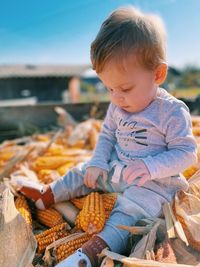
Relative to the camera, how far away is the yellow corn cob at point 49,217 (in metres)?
1.95

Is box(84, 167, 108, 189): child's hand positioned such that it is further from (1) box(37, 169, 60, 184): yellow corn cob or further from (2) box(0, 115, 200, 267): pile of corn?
(1) box(37, 169, 60, 184): yellow corn cob

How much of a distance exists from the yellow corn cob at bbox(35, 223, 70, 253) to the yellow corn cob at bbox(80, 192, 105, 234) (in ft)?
0.46

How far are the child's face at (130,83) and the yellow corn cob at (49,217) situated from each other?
675 millimetres

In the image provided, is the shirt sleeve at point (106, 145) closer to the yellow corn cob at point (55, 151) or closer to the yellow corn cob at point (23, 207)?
the yellow corn cob at point (23, 207)

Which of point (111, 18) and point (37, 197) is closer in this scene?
point (111, 18)

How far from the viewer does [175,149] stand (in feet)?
5.62

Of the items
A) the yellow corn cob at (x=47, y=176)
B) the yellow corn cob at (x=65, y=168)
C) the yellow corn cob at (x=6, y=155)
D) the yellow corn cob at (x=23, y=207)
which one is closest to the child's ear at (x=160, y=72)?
the yellow corn cob at (x=23, y=207)

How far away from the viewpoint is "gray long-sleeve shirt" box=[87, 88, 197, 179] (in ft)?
5.53

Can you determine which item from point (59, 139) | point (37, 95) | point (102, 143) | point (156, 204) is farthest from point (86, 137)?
point (37, 95)

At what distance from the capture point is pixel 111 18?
166 centimetres

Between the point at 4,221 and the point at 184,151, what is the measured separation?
84cm

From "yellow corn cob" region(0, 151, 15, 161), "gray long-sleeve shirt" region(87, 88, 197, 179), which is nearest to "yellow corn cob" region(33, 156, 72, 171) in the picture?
"yellow corn cob" region(0, 151, 15, 161)

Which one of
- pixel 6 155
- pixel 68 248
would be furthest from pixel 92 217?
pixel 6 155

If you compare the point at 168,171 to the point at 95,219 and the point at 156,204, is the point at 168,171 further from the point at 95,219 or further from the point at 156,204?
the point at 95,219
